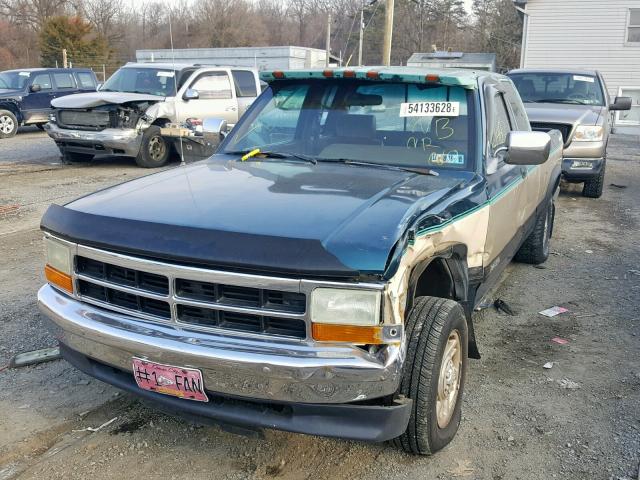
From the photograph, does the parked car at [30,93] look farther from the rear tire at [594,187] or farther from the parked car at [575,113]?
the rear tire at [594,187]

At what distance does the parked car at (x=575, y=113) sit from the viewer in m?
9.20

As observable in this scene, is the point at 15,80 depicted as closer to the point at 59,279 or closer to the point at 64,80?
the point at 64,80

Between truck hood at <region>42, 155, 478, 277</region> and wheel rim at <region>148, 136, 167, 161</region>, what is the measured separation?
8.44 m

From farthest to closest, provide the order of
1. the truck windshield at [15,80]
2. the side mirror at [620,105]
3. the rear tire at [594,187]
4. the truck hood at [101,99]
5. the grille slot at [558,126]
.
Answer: the truck windshield at [15,80], the truck hood at [101,99], the side mirror at [620,105], the rear tire at [594,187], the grille slot at [558,126]

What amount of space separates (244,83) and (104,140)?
3.64m

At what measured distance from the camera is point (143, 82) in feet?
40.5

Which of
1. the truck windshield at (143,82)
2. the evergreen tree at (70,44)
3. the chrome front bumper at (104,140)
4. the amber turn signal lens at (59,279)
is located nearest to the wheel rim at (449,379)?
the amber turn signal lens at (59,279)

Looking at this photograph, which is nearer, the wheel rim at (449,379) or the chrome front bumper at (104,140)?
the wheel rim at (449,379)

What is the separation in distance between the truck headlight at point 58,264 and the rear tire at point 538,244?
14.2 feet

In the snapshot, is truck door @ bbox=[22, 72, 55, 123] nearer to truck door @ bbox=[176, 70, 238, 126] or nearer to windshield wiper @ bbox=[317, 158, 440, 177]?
truck door @ bbox=[176, 70, 238, 126]

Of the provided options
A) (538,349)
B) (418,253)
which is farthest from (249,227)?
(538,349)

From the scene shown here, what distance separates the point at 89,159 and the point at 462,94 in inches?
401

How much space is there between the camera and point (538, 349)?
4.43 meters

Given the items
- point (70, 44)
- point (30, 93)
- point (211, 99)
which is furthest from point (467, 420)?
point (70, 44)
